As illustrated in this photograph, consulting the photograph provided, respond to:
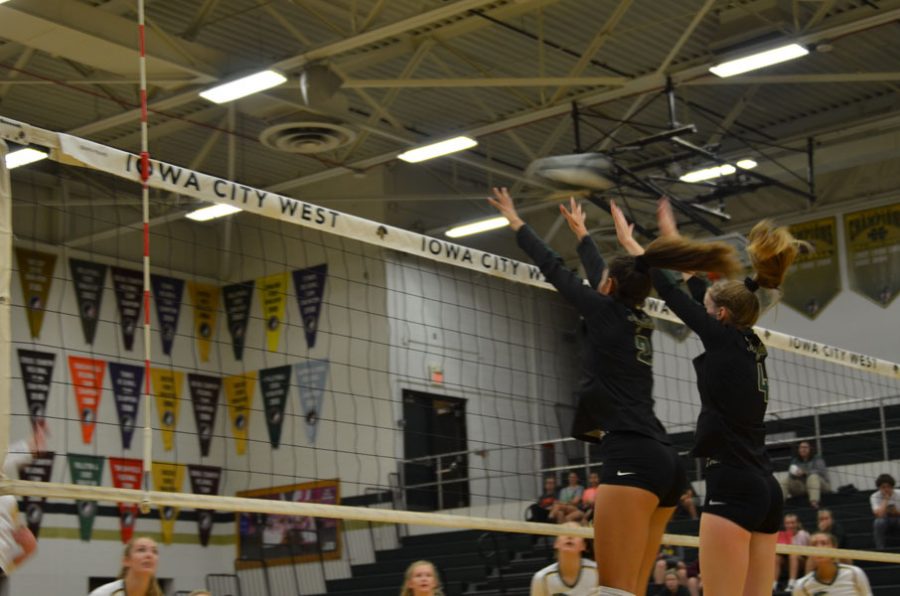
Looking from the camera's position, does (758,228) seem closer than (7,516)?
No

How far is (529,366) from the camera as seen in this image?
20.7 m

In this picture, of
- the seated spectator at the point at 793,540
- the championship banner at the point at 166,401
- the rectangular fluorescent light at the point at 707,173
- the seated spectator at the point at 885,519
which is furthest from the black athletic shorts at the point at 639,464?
the championship banner at the point at 166,401

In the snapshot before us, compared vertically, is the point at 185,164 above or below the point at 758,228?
above

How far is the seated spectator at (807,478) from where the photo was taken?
1526cm

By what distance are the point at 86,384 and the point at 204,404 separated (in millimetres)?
2070

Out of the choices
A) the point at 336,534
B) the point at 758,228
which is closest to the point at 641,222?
the point at 336,534

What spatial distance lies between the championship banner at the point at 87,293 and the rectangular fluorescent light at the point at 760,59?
963cm

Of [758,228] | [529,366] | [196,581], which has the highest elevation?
[529,366]

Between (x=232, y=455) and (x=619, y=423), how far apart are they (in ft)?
53.3

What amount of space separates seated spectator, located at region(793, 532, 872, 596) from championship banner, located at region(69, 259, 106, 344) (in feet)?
37.7

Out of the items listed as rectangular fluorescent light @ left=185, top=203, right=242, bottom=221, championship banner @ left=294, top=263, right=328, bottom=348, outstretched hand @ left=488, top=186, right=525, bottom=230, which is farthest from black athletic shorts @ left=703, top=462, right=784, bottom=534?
championship banner @ left=294, top=263, right=328, bottom=348

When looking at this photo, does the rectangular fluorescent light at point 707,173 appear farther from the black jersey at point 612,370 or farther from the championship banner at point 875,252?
the black jersey at point 612,370

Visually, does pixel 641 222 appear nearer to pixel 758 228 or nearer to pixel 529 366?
pixel 529 366

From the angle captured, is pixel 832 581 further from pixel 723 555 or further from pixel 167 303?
pixel 167 303
